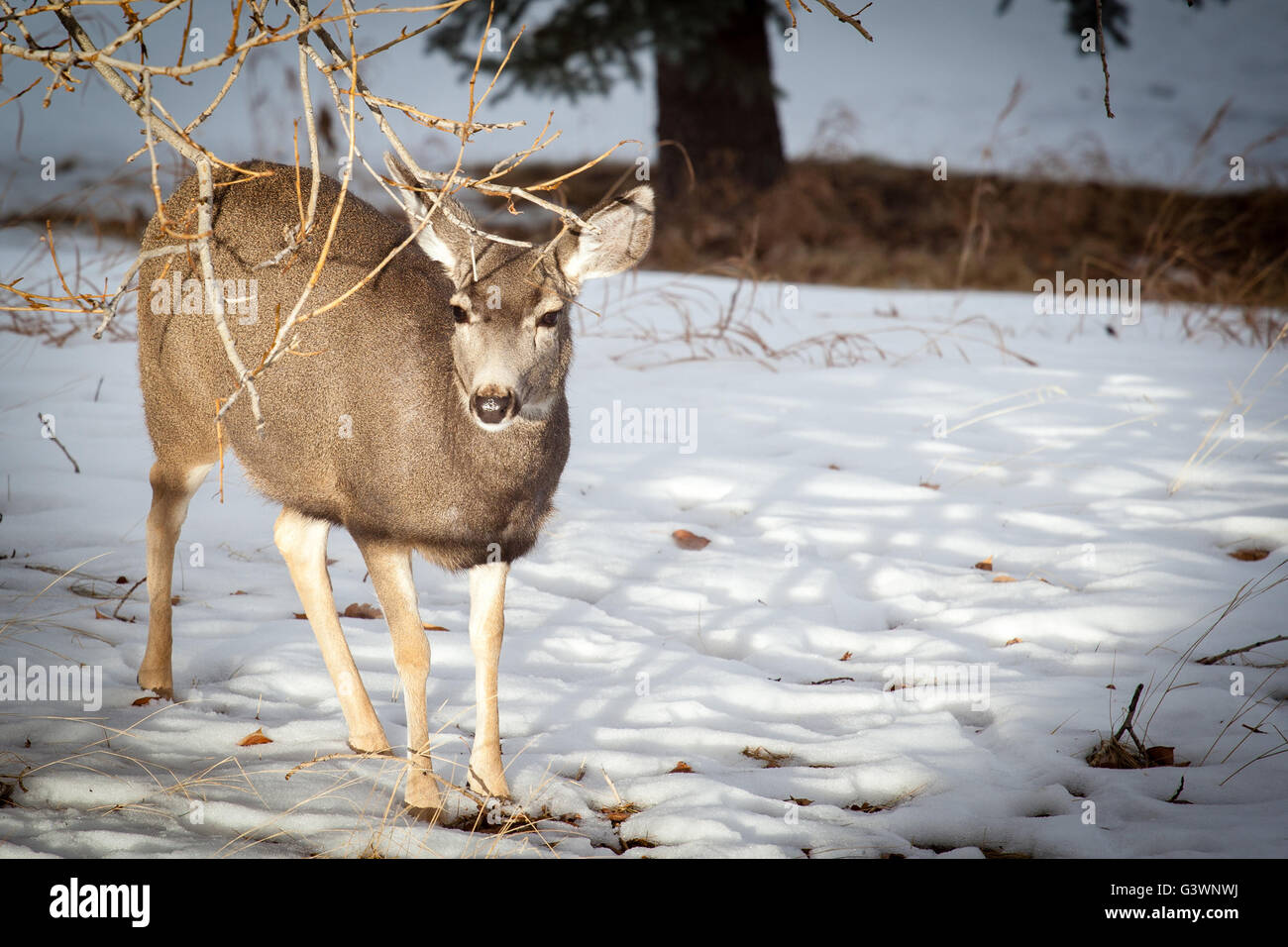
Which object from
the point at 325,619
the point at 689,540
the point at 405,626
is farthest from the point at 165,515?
the point at 689,540

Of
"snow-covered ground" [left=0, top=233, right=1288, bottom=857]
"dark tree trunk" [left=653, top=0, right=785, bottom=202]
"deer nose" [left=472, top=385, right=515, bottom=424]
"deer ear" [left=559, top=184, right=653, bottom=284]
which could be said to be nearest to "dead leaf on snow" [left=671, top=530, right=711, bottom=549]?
"snow-covered ground" [left=0, top=233, right=1288, bottom=857]

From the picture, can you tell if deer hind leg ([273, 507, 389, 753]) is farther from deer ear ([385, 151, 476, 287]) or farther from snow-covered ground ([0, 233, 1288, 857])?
deer ear ([385, 151, 476, 287])

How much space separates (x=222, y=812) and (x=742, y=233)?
33.2ft

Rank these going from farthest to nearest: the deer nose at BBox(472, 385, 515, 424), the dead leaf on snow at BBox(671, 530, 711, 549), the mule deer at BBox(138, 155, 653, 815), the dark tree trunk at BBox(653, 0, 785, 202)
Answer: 1. the dark tree trunk at BBox(653, 0, 785, 202)
2. the dead leaf on snow at BBox(671, 530, 711, 549)
3. the mule deer at BBox(138, 155, 653, 815)
4. the deer nose at BBox(472, 385, 515, 424)

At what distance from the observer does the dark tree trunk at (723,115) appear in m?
12.8

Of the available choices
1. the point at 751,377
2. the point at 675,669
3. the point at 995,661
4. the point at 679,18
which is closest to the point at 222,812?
the point at 675,669

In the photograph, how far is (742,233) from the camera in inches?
478

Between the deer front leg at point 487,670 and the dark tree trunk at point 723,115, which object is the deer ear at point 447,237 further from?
the dark tree trunk at point 723,115

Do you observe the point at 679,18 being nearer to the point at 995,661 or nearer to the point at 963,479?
the point at 963,479

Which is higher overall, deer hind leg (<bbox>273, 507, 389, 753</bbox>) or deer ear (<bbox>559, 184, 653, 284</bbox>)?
deer ear (<bbox>559, 184, 653, 284</bbox>)

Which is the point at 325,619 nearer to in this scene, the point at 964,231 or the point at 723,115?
the point at 723,115

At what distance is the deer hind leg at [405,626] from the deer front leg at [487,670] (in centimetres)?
15

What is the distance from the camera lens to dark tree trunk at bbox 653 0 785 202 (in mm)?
12758
